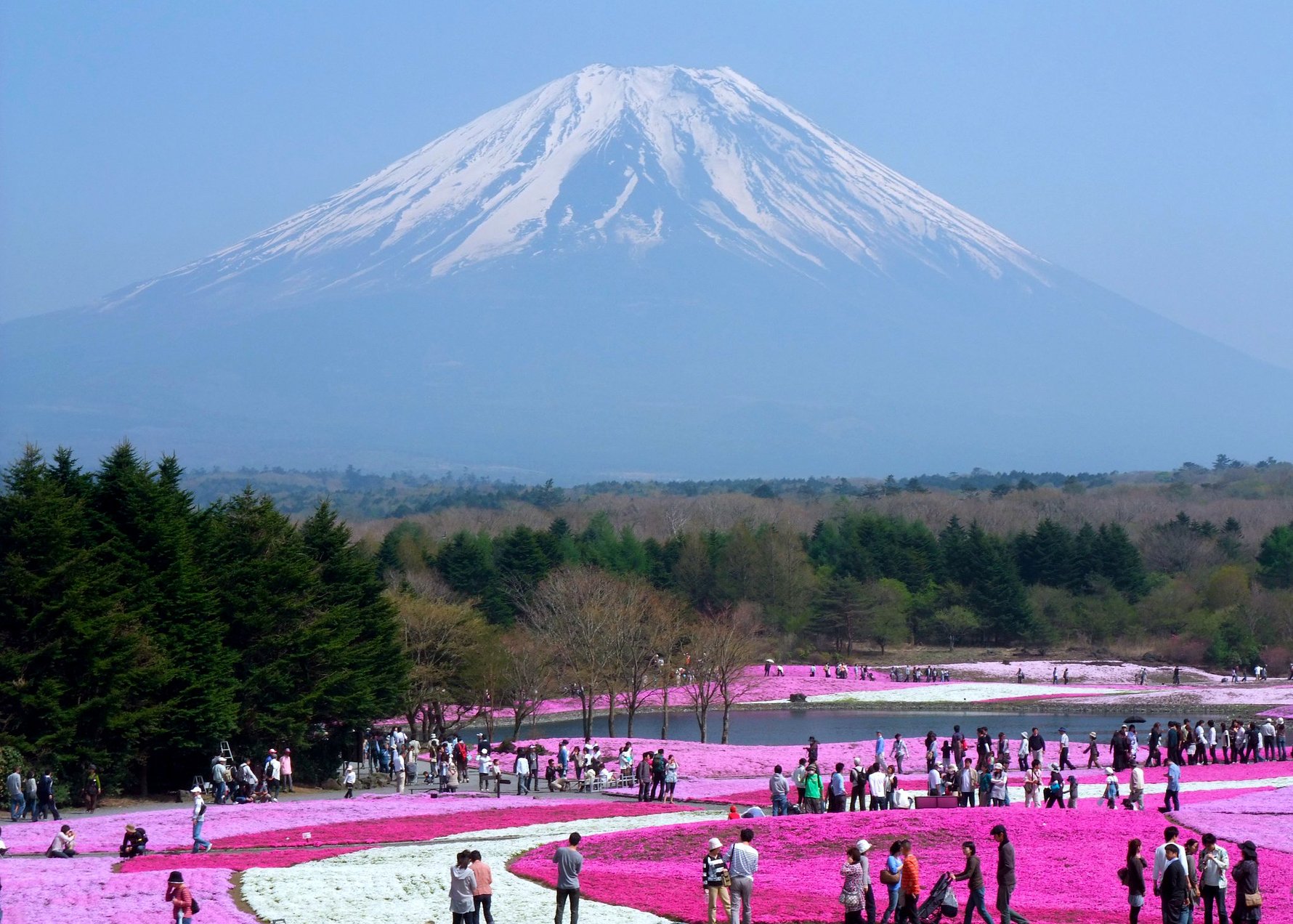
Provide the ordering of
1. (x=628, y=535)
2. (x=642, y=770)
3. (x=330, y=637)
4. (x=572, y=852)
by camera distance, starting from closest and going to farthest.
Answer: (x=572, y=852), (x=642, y=770), (x=330, y=637), (x=628, y=535)

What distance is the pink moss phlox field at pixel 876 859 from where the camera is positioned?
27.0m

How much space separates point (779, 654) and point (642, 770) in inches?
2649

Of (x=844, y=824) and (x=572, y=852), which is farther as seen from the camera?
(x=844, y=824)

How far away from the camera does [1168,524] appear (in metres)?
141

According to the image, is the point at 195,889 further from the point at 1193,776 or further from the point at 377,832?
the point at 1193,776

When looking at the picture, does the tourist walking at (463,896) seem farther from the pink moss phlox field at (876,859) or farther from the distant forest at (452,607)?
the distant forest at (452,607)

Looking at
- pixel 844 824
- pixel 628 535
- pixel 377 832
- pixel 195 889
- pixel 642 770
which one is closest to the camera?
pixel 195 889

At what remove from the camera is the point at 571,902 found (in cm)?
2428

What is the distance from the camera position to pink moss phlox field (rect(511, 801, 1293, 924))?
27.0m

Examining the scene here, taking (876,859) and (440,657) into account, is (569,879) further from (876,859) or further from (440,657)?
(440,657)

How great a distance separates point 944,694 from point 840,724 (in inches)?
450

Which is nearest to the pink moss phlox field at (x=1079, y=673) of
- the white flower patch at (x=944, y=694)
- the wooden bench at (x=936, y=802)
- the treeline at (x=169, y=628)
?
the white flower patch at (x=944, y=694)

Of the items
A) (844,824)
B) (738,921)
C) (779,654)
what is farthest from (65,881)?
(779,654)

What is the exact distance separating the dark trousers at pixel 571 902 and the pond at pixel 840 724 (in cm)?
4319
